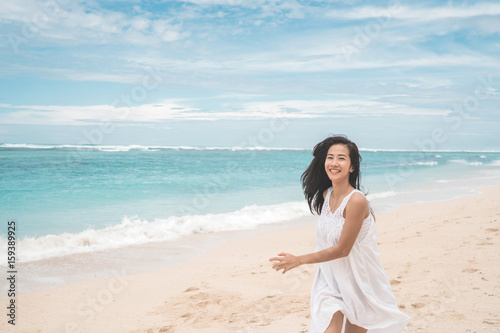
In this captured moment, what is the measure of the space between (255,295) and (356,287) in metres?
3.25

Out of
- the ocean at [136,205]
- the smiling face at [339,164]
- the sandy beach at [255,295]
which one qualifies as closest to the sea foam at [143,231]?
the ocean at [136,205]

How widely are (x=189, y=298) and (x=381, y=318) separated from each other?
3.64m

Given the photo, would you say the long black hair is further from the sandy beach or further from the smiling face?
the sandy beach

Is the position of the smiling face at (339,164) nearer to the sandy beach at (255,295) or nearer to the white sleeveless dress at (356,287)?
the white sleeveless dress at (356,287)

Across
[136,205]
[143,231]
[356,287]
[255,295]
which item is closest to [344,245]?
[356,287]

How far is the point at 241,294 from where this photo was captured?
230 inches

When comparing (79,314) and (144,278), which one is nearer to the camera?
(79,314)

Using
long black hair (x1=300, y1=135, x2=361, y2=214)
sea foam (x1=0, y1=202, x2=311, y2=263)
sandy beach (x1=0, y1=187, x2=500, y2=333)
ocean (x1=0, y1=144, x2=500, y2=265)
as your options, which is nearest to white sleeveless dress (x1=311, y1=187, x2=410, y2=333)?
long black hair (x1=300, y1=135, x2=361, y2=214)

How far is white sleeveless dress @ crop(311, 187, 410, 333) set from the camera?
2.72 m

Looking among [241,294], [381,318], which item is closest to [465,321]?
[381,318]

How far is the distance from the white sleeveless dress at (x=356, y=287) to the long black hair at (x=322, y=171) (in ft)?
1.03

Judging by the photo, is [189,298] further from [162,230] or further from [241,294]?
[162,230]

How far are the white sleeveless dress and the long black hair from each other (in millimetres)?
314

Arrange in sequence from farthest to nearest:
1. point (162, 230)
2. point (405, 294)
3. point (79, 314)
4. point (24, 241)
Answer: point (162, 230), point (24, 241), point (79, 314), point (405, 294)
